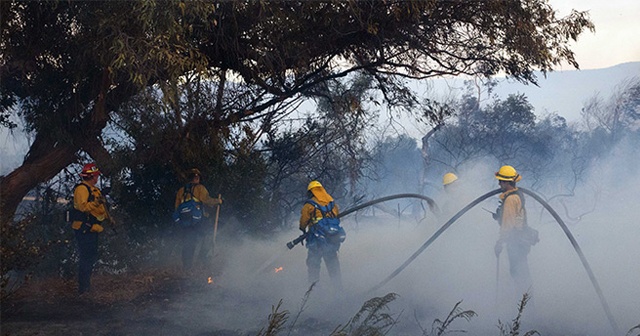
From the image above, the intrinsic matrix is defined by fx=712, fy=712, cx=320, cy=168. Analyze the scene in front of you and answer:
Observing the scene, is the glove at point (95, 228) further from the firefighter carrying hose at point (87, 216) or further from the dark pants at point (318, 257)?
the dark pants at point (318, 257)

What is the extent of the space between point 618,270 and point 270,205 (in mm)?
7075

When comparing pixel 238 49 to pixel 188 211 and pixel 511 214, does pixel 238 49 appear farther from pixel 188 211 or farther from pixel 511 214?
pixel 511 214

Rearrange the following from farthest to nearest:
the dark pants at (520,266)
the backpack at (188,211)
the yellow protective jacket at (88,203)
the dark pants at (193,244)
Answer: the dark pants at (193,244)
the backpack at (188,211)
the yellow protective jacket at (88,203)
the dark pants at (520,266)

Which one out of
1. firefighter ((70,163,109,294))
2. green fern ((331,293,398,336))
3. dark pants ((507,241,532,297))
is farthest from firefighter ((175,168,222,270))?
green fern ((331,293,398,336))

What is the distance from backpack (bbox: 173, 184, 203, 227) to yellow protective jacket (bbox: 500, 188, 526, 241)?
5.06 metres

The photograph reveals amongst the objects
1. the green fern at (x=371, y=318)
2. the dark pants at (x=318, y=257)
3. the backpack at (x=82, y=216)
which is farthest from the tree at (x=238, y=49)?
the green fern at (x=371, y=318)

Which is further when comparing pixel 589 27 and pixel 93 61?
pixel 589 27

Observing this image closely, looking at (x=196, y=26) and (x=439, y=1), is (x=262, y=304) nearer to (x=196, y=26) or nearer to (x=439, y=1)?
(x=196, y=26)

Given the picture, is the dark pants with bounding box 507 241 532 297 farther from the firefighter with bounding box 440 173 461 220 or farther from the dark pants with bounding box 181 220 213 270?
the dark pants with bounding box 181 220 213 270

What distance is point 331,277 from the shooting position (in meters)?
10.4

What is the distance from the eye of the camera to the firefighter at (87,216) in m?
9.56

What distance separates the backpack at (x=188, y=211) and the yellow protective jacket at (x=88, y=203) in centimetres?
213

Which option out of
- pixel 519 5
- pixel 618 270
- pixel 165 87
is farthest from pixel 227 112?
pixel 618 270

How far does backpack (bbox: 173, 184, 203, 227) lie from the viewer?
11781mm
